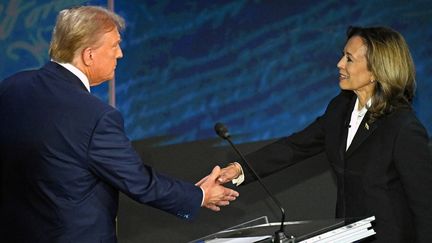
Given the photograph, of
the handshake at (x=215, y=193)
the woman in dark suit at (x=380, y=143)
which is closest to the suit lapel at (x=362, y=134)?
the woman in dark suit at (x=380, y=143)

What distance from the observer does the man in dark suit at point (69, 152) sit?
8.34 feet

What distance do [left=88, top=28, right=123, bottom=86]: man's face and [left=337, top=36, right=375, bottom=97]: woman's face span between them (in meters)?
1.02

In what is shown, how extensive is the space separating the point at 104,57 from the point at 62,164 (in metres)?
0.41

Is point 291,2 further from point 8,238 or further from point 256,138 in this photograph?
point 8,238

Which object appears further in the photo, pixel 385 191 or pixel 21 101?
pixel 385 191

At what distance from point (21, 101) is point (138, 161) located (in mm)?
433

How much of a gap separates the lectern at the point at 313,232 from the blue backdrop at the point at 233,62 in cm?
175

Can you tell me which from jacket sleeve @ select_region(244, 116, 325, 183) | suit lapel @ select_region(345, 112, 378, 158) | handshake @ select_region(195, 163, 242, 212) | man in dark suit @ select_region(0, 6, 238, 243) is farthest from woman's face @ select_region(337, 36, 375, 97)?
man in dark suit @ select_region(0, 6, 238, 243)

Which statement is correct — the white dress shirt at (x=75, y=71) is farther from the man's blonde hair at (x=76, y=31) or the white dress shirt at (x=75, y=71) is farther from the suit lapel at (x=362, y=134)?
the suit lapel at (x=362, y=134)

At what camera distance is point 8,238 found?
2.63m

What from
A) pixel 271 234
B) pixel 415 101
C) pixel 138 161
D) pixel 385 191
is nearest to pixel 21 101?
pixel 138 161

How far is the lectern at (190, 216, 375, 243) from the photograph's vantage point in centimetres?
237

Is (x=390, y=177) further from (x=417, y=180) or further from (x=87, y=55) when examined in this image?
(x=87, y=55)

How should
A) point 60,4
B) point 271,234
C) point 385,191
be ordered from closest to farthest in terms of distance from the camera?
1. point 271,234
2. point 385,191
3. point 60,4
